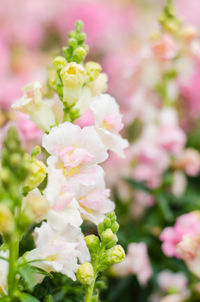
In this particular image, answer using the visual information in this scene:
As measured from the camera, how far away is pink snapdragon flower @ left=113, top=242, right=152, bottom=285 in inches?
35.1

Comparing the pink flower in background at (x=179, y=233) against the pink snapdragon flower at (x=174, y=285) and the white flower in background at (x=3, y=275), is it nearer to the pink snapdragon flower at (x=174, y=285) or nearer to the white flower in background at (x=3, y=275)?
the pink snapdragon flower at (x=174, y=285)

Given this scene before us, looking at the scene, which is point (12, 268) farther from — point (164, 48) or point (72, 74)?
point (164, 48)

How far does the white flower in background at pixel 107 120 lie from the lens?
2.24 feet

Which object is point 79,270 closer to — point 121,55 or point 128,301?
→ point 128,301

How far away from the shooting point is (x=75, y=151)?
0.64m

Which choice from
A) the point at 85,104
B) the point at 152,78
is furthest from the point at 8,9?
the point at 85,104

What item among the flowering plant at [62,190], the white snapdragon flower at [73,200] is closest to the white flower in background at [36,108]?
the flowering plant at [62,190]

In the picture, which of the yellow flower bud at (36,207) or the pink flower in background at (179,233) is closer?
the yellow flower bud at (36,207)

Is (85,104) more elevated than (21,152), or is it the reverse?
(85,104)

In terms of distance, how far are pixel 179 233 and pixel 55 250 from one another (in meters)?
0.30

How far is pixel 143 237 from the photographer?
3.37ft

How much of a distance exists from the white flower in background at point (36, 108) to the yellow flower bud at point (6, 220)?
23 cm

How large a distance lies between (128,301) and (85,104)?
1.50 ft

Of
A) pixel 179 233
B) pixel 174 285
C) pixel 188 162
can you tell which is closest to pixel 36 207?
pixel 179 233
